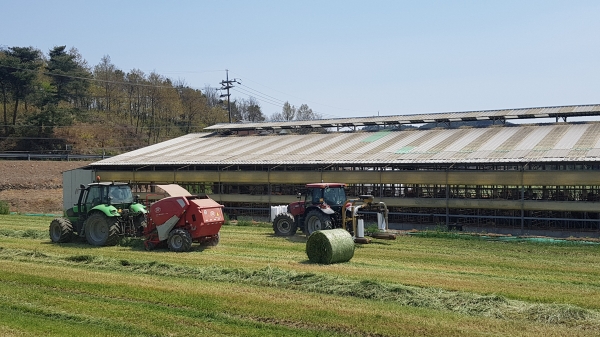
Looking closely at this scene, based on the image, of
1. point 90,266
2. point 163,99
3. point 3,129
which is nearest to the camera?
point 90,266

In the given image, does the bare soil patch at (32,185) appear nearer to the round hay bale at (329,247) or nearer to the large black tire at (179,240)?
the large black tire at (179,240)

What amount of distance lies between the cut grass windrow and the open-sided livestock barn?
1453 cm

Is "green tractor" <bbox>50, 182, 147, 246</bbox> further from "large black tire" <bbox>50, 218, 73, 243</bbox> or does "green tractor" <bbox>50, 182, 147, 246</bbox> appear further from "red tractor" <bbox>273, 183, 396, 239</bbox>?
"red tractor" <bbox>273, 183, 396, 239</bbox>

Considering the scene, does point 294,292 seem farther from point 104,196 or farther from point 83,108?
point 83,108

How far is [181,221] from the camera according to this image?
1917 cm

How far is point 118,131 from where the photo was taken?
74.1 metres

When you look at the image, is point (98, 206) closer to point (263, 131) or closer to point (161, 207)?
point (161, 207)

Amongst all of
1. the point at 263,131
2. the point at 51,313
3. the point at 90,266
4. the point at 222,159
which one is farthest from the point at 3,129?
the point at 51,313

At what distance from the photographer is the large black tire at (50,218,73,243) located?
20484 millimetres

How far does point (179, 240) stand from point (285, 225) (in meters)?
5.89

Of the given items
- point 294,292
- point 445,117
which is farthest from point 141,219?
point 445,117

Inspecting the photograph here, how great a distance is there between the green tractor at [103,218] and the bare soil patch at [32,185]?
19.4 meters

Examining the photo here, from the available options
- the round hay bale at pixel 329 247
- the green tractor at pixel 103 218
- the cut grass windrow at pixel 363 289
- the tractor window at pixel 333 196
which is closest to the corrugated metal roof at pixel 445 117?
the tractor window at pixel 333 196

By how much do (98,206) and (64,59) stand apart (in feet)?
187
